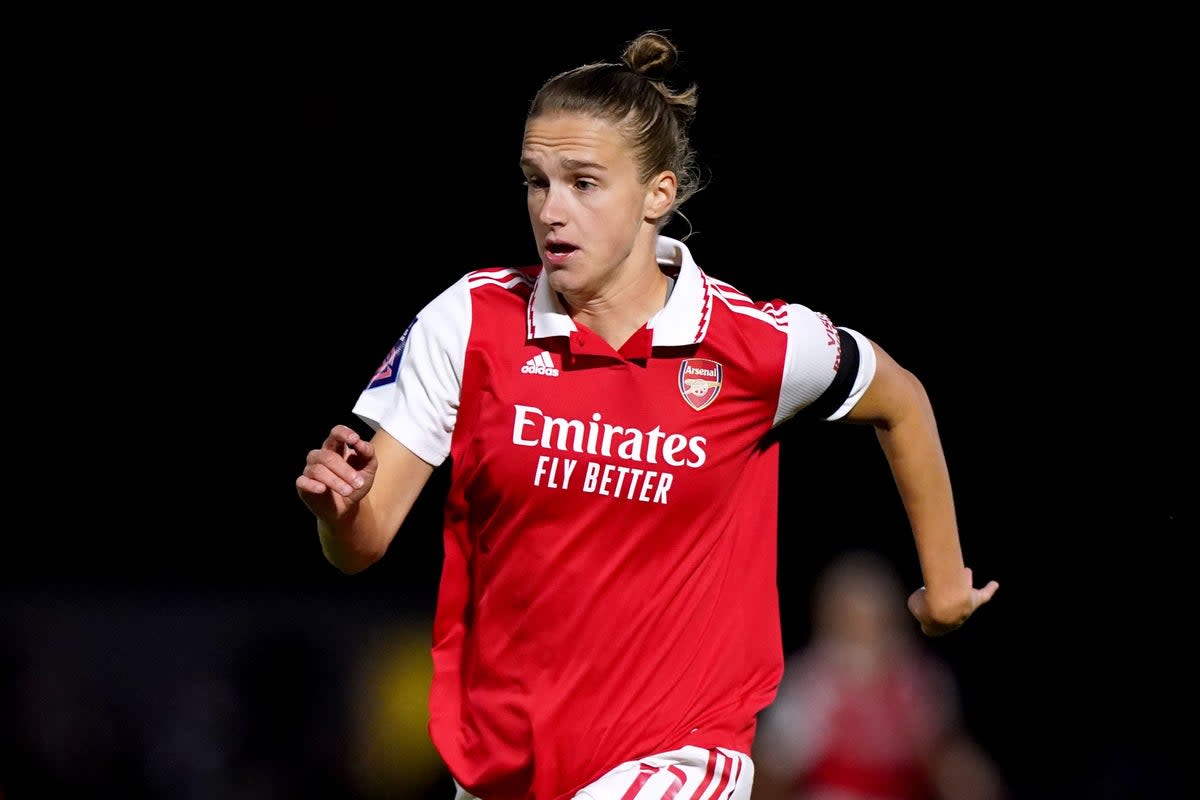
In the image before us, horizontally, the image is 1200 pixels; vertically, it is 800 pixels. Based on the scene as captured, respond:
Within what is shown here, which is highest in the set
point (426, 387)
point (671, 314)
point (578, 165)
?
point (578, 165)

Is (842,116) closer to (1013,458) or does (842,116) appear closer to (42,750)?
(1013,458)

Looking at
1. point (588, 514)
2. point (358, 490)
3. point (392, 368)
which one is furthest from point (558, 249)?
point (358, 490)

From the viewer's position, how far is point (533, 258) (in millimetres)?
7590

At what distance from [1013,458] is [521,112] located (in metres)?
2.73

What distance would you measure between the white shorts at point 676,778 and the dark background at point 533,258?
13.1 ft

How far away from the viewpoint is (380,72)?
7.39m

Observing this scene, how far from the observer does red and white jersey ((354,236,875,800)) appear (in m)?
3.14

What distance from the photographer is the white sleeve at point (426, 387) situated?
3172 millimetres

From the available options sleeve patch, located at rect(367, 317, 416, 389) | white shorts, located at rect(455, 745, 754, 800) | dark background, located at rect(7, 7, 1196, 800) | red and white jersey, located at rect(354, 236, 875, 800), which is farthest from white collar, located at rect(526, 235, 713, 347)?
dark background, located at rect(7, 7, 1196, 800)

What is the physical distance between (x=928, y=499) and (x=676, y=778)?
2.79 ft

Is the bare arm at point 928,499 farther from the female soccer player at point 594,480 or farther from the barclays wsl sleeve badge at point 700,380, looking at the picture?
the barclays wsl sleeve badge at point 700,380

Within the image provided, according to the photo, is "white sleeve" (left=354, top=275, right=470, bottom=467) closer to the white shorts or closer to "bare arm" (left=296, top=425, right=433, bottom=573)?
"bare arm" (left=296, top=425, right=433, bottom=573)

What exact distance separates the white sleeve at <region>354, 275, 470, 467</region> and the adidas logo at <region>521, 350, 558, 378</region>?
0.12 meters

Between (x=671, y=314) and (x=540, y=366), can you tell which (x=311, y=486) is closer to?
(x=540, y=366)
